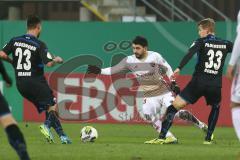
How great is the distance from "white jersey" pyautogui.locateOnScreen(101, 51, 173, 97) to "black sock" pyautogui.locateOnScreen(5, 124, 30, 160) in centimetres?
607

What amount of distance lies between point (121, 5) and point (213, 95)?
12.3 metres

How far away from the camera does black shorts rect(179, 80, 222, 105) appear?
1540cm

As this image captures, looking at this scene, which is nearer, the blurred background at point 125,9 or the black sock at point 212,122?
the black sock at point 212,122

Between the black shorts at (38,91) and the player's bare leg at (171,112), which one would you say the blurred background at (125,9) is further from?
the black shorts at (38,91)

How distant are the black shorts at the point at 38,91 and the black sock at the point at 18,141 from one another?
193 inches

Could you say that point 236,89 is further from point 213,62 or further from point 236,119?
point 213,62

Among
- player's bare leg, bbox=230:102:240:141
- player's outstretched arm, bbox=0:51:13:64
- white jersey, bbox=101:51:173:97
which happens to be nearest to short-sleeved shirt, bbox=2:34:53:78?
player's outstretched arm, bbox=0:51:13:64

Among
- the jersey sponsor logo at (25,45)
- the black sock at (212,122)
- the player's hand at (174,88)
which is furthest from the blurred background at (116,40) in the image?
the jersey sponsor logo at (25,45)

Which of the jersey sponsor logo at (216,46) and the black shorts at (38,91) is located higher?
the jersey sponsor logo at (216,46)

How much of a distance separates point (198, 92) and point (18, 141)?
565cm

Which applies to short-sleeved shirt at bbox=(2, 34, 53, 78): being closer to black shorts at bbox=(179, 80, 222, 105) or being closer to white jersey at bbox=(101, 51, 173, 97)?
white jersey at bbox=(101, 51, 173, 97)

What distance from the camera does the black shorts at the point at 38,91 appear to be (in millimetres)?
15492

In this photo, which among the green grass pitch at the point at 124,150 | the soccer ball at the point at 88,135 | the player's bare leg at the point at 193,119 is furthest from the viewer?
the player's bare leg at the point at 193,119

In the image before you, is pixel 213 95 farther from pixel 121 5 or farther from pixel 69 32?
pixel 121 5
